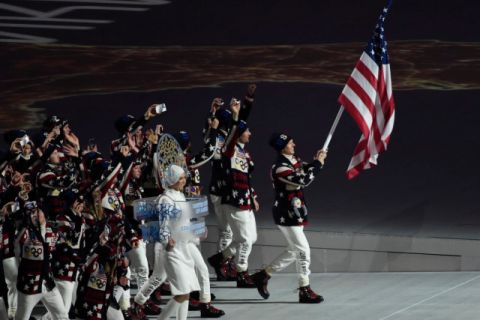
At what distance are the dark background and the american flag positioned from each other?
2.18 meters

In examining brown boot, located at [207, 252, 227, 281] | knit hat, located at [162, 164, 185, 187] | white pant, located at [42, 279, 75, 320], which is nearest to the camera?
knit hat, located at [162, 164, 185, 187]

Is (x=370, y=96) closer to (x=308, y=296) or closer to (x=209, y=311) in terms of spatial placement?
(x=308, y=296)

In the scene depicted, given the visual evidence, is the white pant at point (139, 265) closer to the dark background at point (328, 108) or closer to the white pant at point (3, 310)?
the white pant at point (3, 310)

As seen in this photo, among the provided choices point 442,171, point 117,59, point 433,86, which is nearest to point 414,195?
point 442,171

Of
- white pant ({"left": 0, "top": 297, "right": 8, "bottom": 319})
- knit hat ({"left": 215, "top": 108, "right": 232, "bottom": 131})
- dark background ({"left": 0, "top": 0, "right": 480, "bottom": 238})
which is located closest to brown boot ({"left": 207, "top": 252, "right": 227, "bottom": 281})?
knit hat ({"left": 215, "top": 108, "right": 232, "bottom": 131})

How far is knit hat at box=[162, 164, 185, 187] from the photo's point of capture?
12.9 metres

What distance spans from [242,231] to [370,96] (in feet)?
6.58

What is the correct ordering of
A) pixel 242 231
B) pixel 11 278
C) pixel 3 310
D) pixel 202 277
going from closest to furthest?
pixel 3 310 → pixel 11 278 → pixel 202 277 → pixel 242 231

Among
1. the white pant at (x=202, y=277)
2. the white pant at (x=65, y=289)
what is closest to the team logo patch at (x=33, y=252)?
the white pant at (x=65, y=289)

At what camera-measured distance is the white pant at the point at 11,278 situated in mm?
14461

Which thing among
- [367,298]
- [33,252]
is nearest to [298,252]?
[367,298]

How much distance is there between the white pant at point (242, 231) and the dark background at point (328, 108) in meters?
1.73

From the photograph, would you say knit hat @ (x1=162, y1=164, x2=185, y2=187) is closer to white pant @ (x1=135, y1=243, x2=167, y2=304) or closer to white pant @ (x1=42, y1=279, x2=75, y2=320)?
white pant @ (x1=135, y1=243, x2=167, y2=304)

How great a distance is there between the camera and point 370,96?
1513 cm
